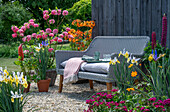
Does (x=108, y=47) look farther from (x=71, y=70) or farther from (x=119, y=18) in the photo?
(x=71, y=70)

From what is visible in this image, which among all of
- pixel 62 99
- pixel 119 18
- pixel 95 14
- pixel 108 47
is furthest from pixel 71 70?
pixel 95 14

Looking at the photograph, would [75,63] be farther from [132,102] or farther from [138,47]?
[132,102]

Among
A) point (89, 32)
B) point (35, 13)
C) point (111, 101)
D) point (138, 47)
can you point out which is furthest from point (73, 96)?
point (35, 13)

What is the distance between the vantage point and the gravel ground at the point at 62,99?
321 cm

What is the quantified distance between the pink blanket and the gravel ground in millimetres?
269

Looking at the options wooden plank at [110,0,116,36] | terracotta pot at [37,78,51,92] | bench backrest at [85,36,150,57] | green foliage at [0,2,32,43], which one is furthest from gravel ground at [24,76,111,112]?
green foliage at [0,2,32,43]

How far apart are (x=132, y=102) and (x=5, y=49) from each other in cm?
960

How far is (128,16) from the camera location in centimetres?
455

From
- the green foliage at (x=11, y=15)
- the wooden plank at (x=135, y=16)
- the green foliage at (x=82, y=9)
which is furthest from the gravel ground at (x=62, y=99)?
the green foliage at (x=11, y=15)

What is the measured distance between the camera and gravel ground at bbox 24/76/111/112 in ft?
10.5

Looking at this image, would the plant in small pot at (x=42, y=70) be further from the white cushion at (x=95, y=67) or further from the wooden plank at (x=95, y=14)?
the wooden plank at (x=95, y=14)

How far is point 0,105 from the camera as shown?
2.22 meters

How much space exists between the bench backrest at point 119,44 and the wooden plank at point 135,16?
0.80 ft

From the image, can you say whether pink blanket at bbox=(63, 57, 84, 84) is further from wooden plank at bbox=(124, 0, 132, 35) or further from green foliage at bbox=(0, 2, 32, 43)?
green foliage at bbox=(0, 2, 32, 43)
